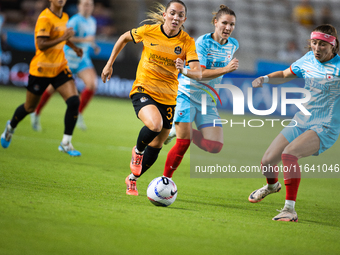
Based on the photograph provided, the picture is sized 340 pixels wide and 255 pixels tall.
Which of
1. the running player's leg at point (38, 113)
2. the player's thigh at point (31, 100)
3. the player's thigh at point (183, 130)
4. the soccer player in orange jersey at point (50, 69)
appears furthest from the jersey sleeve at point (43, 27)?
the running player's leg at point (38, 113)

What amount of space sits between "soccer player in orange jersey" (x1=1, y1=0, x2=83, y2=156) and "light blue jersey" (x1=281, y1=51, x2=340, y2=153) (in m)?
3.72

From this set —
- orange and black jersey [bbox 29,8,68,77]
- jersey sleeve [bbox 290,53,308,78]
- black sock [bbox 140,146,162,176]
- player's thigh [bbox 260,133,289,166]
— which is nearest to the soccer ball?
black sock [bbox 140,146,162,176]

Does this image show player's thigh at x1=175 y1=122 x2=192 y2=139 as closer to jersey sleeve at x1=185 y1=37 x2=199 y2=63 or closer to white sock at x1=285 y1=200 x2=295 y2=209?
jersey sleeve at x1=185 y1=37 x2=199 y2=63

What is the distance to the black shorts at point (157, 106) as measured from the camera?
531 centimetres

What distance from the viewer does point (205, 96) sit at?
621 centimetres

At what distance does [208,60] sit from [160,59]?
82 centimetres

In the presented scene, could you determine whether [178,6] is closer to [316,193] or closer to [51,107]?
[316,193]

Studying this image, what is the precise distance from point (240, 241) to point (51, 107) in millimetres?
11739

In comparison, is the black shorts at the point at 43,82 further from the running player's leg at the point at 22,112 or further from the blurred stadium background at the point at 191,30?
the blurred stadium background at the point at 191,30

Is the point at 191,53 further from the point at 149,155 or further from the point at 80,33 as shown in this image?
the point at 80,33

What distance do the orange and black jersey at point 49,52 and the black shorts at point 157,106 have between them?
250cm

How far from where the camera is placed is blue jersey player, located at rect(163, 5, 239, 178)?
18.9 feet

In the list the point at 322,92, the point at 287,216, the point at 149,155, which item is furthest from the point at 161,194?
Answer: the point at 322,92

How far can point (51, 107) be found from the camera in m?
14.6
